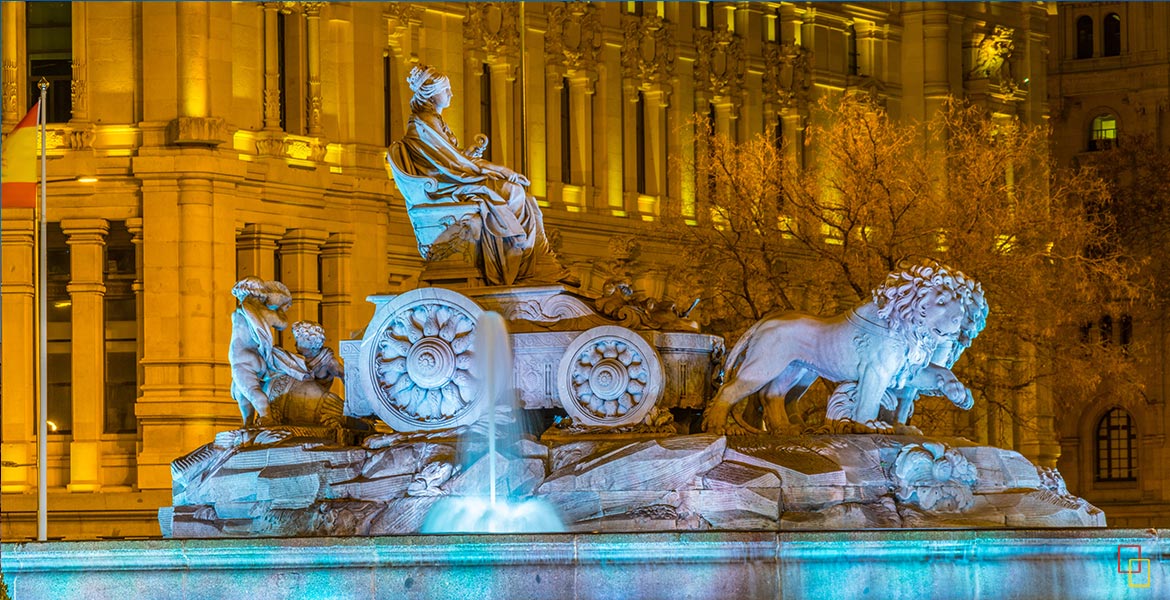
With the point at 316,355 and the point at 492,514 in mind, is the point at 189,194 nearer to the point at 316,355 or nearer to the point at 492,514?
the point at 316,355

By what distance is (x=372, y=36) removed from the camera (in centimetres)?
5112

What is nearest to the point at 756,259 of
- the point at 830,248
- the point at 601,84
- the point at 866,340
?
the point at 830,248

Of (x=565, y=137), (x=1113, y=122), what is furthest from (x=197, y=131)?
(x=1113, y=122)

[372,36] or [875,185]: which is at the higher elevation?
[372,36]

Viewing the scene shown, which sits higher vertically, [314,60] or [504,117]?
[314,60]

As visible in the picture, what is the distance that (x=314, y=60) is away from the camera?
49.7m

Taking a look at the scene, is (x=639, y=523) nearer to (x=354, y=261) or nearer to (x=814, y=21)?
Result: (x=354, y=261)

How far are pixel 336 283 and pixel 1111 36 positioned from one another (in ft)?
139

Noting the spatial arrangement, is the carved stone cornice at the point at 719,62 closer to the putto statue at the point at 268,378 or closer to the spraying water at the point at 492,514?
the putto statue at the point at 268,378

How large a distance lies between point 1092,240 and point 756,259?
7661 mm

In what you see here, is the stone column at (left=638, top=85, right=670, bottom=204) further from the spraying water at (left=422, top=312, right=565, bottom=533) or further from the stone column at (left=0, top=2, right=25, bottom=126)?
the spraying water at (left=422, top=312, right=565, bottom=533)

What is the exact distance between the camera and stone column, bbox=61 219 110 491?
46219 millimetres

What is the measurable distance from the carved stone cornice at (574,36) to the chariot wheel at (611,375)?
125ft

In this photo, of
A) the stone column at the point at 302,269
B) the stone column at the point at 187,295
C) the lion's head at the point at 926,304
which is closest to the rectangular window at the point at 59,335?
the stone column at the point at 187,295
